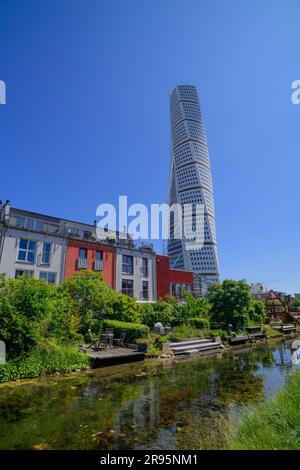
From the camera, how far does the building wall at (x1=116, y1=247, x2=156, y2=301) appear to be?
30.4 meters

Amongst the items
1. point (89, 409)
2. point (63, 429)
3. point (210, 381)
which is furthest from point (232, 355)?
point (63, 429)

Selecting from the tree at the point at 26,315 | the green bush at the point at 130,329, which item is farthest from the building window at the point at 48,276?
the tree at the point at 26,315

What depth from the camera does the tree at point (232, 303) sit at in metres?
24.9

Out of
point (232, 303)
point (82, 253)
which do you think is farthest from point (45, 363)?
point (232, 303)

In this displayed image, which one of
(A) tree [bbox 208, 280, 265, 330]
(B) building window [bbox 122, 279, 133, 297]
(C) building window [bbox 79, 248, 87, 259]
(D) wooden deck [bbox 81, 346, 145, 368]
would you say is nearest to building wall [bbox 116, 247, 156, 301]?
(B) building window [bbox 122, 279, 133, 297]

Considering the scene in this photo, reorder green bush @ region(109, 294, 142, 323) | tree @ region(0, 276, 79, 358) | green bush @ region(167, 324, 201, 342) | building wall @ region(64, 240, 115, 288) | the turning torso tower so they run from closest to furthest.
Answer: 1. tree @ region(0, 276, 79, 358)
2. green bush @ region(167, 324, 201, 342)
3. green bush @ region(109, 294, 142, 323)
4. building wall @ region(64, 240, 115, 288)
5. the turning torso tower

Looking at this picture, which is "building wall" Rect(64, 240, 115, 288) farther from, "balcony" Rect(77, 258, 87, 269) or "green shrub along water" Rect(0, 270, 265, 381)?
"green shrub along water" Rect(0, 270, 265, 381)

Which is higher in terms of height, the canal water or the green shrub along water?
the green shrub along water

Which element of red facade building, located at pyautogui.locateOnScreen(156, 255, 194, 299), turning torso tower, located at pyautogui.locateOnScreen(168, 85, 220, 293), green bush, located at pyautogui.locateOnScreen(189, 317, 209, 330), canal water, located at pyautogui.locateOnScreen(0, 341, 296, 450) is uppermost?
turning torso tower, located at pyautogui.locateOnScreen(168, 85, 220, 293)

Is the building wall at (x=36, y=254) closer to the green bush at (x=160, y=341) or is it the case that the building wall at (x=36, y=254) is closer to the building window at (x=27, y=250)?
the building window at (x=27, y=250)

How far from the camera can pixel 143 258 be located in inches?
1312

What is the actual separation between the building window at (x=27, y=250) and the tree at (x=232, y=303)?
58.4ft

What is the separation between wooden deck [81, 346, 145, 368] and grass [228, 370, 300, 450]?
865 centimetres

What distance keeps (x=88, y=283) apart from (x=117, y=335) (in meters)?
3.97
